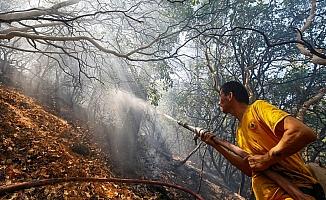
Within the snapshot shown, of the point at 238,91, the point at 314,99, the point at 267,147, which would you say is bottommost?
the point at 267,147

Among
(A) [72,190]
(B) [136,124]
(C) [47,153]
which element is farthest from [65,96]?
(A) [72,190]

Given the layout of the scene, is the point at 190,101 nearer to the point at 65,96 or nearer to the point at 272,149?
the point at 65,96

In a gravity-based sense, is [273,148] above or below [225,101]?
below

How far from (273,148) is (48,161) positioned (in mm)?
6345

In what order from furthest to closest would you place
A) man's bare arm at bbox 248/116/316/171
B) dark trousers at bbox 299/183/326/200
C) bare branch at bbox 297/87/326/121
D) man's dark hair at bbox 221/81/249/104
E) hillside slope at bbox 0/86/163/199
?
hillside slope at bbox 0/86/163/199 < bare branch at bbox 297/87/326/121 < man's dark hair at bbox 221/81/249/104 < dark trousers at bbox 299/183/326/200 < man's bare arm at bbox 248/116/316/171

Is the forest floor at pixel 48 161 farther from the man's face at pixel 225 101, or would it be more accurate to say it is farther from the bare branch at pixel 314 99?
the bare branch at pixel 314 99

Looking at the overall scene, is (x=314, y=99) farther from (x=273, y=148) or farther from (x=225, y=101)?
(x=273, y=148)

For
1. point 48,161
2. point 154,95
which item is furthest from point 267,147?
point 154,95

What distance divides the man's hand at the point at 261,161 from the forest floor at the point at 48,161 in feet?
14.4

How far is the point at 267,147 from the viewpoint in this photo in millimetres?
2273

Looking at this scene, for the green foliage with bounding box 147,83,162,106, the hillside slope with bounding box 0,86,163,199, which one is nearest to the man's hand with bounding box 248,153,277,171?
the hillside slope with bounding box 0,86,163,199

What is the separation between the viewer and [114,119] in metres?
18.5

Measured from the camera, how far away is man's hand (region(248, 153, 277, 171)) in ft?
7.04

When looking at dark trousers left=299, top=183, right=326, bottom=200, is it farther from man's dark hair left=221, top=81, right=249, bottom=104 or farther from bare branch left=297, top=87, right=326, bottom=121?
bare branch left=297, top=87, right=326, bottom=121
